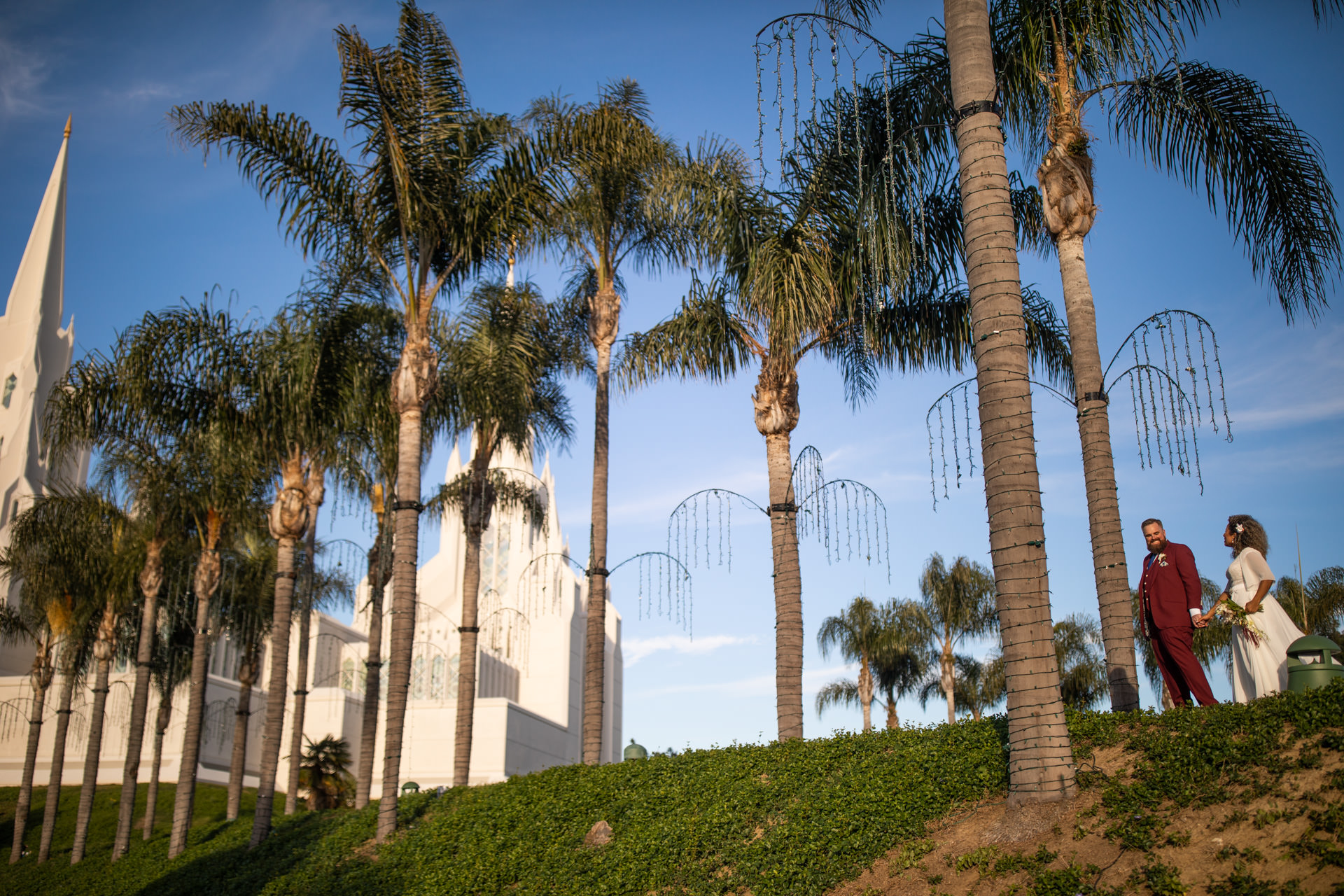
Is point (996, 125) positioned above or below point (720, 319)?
below

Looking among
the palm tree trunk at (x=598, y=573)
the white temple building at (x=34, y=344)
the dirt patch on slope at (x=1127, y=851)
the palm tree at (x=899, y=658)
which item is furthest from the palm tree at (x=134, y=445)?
the white temple building at (x=34, y=344)

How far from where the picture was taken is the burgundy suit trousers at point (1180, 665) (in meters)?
7.46

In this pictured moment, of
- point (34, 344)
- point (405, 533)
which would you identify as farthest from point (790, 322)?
point (34, 344)

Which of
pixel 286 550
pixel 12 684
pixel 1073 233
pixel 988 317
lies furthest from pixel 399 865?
pixel 12 684

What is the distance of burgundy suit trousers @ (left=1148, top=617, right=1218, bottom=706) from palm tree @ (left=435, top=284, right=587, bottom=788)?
35.0ft

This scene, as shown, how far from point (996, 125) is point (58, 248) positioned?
6309 centimetres

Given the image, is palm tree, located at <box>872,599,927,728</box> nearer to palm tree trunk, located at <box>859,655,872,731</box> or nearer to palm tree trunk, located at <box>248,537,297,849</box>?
palm tree trunk, located at <box>859,655,872,731</box>

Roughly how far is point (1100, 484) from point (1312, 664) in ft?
9.53

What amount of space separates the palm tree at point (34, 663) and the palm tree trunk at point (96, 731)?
177 cm

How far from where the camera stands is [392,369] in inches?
707

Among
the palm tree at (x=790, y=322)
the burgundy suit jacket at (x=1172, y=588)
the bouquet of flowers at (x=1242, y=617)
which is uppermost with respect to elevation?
the palm tree at (x=790, y=322)

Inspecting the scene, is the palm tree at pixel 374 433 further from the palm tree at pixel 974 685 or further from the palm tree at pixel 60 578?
the palm tree at pixel 974 685

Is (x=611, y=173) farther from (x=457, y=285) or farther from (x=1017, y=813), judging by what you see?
(x=1017, y=813)

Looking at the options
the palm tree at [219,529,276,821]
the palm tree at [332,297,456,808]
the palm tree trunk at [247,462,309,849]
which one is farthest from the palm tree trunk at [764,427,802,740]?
the palm tree at [219,529,276,821]
